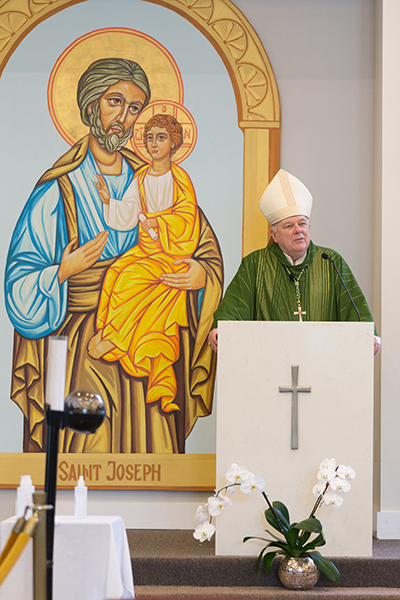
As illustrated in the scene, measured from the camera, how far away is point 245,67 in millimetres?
4547

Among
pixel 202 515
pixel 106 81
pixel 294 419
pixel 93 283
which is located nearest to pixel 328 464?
pixel 294 419

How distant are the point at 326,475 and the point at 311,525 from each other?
27 cm

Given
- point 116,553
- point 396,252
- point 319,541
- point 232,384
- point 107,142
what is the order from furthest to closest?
point 107,142 → point 396,252 → point 232,384 → point 319,541 → point 116,553

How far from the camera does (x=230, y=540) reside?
11.0ft

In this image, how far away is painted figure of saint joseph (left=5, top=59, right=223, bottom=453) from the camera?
14.4ft

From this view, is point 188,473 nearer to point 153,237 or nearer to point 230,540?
point 230,540

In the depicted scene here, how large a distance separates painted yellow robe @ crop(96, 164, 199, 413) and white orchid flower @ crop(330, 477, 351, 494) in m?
1.50

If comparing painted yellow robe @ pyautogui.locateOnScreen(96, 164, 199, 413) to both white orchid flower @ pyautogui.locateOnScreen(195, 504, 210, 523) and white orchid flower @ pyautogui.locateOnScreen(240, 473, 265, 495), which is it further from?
white orchid flower @ pyautogui.locateOnScreen(240, 473, 265, 495)

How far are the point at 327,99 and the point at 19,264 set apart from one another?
2608mm

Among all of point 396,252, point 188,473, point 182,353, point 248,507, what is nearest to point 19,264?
point 182,353

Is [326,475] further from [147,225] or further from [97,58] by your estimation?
[97,58]

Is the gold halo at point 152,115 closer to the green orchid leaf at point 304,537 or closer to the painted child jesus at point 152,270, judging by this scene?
the painted child jesus at point 152,270

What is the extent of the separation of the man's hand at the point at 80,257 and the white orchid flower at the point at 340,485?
2326mm

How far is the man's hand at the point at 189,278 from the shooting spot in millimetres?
4461
